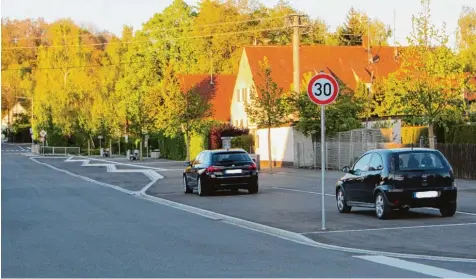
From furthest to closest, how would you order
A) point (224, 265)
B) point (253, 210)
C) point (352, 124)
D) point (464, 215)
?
point (352, 124)
point (253, 210)
point (464, 215)
point (224, 265)

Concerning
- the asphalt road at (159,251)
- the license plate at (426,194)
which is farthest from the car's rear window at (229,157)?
the license plate at (426,194)

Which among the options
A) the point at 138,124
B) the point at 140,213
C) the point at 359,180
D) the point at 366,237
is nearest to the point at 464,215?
the point at 359,180

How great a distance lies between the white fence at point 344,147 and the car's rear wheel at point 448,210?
21.4 metres

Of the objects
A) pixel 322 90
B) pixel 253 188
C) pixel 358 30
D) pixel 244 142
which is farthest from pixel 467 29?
pixel 322 90

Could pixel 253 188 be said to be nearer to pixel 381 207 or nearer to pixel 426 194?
pixel 381 207

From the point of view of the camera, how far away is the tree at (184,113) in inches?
2372

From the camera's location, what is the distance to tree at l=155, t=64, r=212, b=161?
2372 inches

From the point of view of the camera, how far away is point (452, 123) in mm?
36000

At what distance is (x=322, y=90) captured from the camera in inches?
631

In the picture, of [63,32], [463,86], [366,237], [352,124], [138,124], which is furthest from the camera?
[63,32]

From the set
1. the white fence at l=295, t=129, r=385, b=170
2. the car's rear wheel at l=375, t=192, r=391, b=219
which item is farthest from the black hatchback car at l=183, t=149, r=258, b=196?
the white fence at l=295, t=129, r=385, b=170

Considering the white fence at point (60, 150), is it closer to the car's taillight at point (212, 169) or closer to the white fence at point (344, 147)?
the white fence at point (344, 147)

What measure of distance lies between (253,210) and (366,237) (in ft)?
22.9

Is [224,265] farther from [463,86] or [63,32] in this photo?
[63,32]
